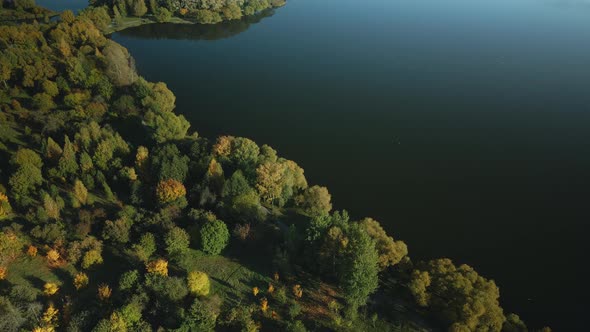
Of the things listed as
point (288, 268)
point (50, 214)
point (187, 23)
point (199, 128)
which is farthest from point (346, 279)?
point (187, 23)

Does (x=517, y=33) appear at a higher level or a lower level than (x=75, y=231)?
higher

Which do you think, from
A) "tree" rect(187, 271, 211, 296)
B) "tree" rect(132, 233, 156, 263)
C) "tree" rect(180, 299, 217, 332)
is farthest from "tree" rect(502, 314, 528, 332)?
"tree" rect(132, 233, 156, 263)

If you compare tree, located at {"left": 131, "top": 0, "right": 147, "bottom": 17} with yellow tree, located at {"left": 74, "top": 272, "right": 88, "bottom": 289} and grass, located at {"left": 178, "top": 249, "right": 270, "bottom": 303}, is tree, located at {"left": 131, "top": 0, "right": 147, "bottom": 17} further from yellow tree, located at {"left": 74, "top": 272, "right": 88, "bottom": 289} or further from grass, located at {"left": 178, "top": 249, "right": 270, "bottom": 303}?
yellow tree, located at {"left": 74, "top": 272, "right": 88, "bottom": 289}

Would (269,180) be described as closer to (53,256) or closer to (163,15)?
(53,256)

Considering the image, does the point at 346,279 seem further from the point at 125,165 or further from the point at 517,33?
the point at 517,33

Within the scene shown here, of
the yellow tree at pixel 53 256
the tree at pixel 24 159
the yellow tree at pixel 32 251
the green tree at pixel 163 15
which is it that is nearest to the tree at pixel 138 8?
the green tree at pixel 163 15

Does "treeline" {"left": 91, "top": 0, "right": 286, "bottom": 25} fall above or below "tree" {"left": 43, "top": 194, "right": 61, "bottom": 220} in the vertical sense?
above
